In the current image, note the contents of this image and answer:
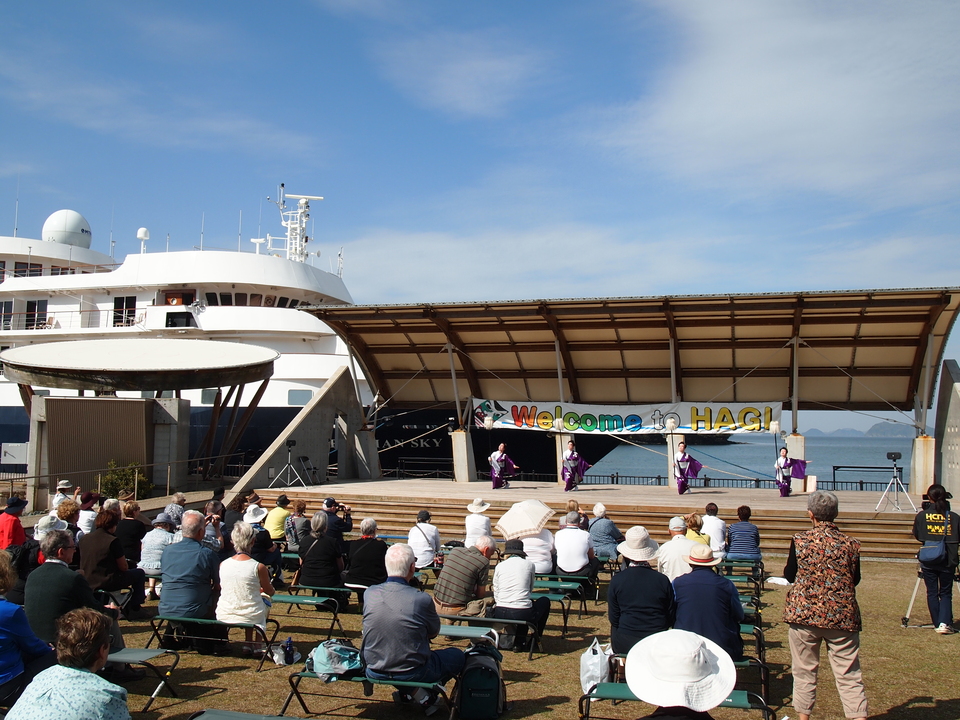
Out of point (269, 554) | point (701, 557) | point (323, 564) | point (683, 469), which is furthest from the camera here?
point (683, 469)

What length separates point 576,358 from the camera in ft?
73.9

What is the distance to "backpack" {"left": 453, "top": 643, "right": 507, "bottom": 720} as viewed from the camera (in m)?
5.50

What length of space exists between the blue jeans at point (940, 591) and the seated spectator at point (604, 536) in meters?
3.75

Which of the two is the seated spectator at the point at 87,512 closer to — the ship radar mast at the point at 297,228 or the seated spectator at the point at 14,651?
the seated spectator at the point at 14,651

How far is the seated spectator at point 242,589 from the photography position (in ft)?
22.6

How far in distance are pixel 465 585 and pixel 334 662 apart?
2.13 meters

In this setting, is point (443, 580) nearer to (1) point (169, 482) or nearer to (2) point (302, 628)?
(2) point (302, 628)

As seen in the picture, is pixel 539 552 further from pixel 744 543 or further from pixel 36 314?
pixel 36 314

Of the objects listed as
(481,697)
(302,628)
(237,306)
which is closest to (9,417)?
(237,306)

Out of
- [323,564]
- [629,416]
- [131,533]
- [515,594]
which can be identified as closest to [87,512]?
[131,533]

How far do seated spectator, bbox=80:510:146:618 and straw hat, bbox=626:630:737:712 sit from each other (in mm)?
5406

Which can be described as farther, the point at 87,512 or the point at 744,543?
the point at 744,543

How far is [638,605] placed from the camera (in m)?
5.76

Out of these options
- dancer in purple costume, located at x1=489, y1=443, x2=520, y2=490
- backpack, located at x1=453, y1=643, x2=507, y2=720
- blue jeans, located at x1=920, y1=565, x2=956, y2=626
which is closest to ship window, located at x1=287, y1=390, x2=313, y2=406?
dancer in purple costume, located at x1=489, y1=443, x2=520, y2=490
